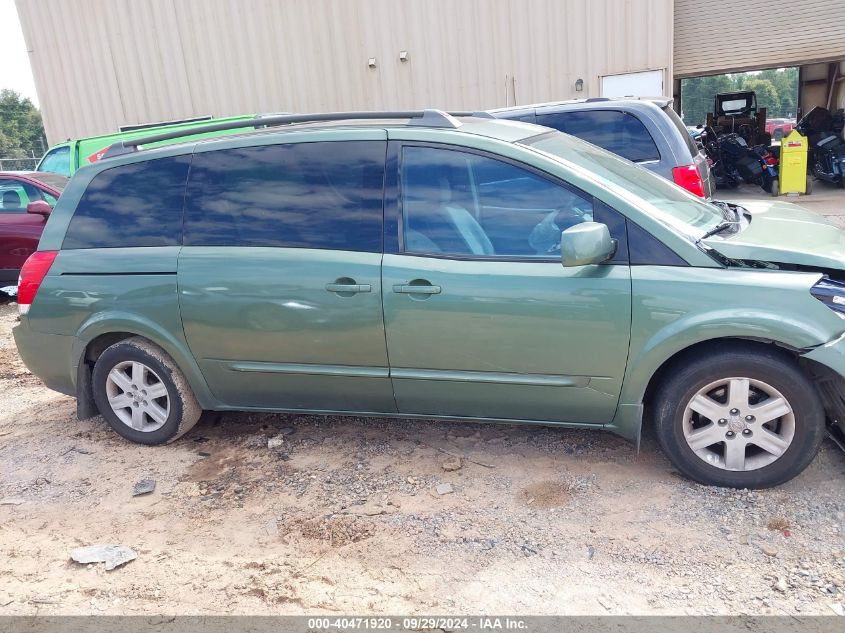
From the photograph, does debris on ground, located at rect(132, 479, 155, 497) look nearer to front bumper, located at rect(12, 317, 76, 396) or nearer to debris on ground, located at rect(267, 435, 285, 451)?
debris on ground, located at rect(267, 435, 285, 451)

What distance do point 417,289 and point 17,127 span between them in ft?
212

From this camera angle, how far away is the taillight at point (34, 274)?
12.9ft

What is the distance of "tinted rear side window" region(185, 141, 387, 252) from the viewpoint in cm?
335

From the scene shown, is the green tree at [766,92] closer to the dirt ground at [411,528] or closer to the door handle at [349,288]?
the dirt ground at [411,528]

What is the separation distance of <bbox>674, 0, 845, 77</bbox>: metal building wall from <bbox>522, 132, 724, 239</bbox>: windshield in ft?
35.4

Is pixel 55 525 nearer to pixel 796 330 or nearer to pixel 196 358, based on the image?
pixel 196 358

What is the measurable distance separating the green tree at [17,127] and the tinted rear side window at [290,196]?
179ft

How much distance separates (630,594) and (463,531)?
0.75 meters

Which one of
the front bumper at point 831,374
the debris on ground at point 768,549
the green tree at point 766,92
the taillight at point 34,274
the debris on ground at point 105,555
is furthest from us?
the green tree at point 766,92

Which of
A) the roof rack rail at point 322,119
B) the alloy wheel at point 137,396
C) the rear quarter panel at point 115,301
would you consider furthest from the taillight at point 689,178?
the alloy wheel at point 137,396

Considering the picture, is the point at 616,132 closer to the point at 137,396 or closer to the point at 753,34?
the point at 137,396

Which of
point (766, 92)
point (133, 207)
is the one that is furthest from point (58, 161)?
point (766, 92)

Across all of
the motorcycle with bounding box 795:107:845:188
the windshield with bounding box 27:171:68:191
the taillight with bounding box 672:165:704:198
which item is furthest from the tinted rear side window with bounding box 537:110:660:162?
the motorcycle with bounding box 795:107:845:188

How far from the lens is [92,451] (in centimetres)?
402
